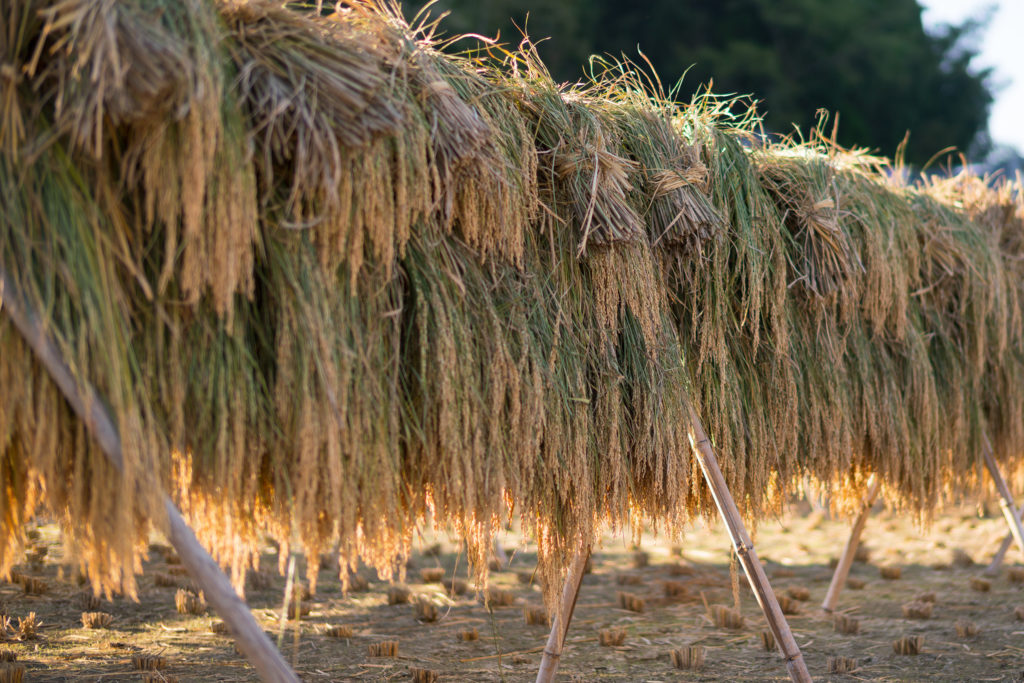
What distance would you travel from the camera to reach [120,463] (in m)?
1.40

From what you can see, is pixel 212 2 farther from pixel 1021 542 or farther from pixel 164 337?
pixel 1021 542

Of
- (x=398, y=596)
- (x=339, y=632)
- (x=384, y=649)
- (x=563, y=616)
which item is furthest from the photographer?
(x=398, y=596)

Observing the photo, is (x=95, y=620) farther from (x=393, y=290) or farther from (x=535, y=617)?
(x=393, y=290)

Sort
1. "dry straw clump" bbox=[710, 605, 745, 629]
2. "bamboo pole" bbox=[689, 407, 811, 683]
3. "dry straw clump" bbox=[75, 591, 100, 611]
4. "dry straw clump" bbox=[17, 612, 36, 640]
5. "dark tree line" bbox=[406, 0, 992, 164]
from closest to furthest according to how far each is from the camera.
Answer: "bamboo pole" bbox=[689, 407, 811, 683] → "dry straw clump" bbox=[17, 612, 36, 640] → "dry straw clump" bbox=[75, 591, 100, 611] → "dry straw clump" bbox=[710, 605, 745, 629] → "dark tree line" bbox=[406, 0, 992, 164]

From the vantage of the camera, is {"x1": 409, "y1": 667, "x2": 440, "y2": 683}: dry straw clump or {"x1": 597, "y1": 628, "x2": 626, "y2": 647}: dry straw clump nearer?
{"x1": 409, "y1": 667, "x2": 440, "y2": 683}: dry straw clump

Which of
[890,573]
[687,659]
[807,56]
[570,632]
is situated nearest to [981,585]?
[890,573]

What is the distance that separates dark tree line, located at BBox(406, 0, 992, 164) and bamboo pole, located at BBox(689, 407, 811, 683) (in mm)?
10285

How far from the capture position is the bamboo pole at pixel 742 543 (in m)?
2.28

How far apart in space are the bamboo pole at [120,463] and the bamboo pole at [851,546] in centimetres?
262

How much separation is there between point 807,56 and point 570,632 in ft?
41.8

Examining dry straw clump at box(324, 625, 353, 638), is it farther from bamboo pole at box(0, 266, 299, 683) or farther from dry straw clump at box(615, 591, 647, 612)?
bamboo pole at box(0, 266, 299, 683)

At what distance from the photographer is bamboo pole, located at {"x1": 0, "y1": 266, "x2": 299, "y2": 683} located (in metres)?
1.36

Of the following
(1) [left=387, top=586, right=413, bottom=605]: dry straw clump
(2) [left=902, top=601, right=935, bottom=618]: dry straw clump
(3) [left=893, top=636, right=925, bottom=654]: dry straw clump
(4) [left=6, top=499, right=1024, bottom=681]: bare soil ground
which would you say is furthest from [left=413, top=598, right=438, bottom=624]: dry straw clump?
(2) [left=902, top=601, right=935, bottom=618]: dry straw clump

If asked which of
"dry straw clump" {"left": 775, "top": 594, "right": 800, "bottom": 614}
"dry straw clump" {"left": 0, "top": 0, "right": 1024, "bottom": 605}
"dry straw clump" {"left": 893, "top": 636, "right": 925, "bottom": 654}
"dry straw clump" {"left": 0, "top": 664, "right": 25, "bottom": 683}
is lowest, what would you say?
"dry straw clump" {"left": 893, "top": 636, "right": 925, "bottom": 654}
